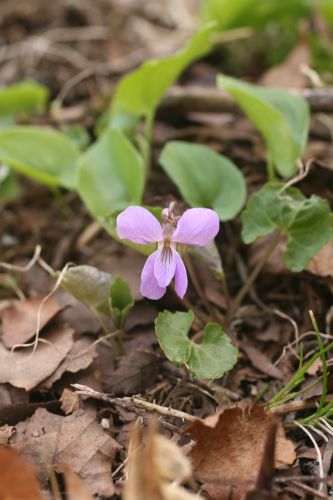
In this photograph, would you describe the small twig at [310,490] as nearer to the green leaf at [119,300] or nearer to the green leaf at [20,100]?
the green leaf at [119,300]

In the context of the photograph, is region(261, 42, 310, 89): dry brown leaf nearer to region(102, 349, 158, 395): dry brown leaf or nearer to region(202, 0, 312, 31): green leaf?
region(202, 0, 312, 31): green leaf

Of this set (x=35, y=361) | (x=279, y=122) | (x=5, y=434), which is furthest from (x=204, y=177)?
(x=5, y=434)

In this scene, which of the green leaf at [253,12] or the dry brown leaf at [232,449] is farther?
the green leaf at [253,12]

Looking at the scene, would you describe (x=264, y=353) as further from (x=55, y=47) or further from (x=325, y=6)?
(x=55, y=47)

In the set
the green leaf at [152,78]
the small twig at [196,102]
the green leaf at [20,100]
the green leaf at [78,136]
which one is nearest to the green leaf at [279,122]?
the green leaf at [152,78]

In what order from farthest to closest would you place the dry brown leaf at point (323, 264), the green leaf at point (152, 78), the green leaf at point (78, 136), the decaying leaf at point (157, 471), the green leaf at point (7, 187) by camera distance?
the green leaf at point (78, 136) < the green leaf at point (7, 187) < the green leaf at point (152, 78) < the dry brown leaf at point (323, 264) < the decaying leaf at point (157, 471)

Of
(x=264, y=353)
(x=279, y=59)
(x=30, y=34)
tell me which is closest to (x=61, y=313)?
(x=264, y=353)
